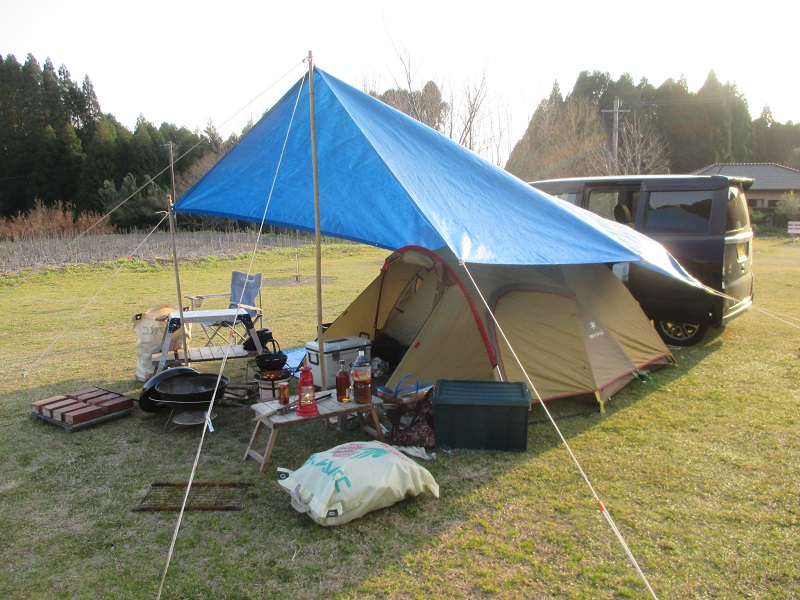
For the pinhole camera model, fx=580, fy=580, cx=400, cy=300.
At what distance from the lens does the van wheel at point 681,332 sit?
635cm

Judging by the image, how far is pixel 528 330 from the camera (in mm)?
4605

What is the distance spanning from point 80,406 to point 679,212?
6.04 meters

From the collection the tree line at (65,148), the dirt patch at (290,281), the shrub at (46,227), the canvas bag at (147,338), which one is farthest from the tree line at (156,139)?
the canvas bag at (147,338)

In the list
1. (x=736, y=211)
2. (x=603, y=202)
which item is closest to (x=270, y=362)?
(x=603, y=202)

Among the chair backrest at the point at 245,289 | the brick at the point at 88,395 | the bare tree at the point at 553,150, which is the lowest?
the brick at the point at 88,395

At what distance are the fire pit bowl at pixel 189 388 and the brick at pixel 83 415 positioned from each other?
527mm

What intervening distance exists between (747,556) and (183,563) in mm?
2627

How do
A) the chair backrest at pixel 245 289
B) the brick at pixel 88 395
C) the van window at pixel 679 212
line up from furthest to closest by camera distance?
the chair backrest at pixel 245 289 < the van window at pixel 679 212 < the brick at pixel 88 395

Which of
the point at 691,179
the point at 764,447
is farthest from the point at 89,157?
the point at 764,447

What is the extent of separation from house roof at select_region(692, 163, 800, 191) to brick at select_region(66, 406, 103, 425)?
33691 millimetres

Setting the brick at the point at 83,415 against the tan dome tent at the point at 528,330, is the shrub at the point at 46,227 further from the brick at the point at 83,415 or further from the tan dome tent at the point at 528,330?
the tan dome tent at the point at 528,330

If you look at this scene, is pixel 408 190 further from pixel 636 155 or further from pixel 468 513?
pixel 636 155

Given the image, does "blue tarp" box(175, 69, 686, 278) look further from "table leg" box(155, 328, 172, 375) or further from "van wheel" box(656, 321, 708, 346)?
"van wheel" box(656, 321, 708, 346)

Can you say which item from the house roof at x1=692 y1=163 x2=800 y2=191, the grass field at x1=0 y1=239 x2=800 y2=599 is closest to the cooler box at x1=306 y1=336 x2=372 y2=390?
the grass field at x1=0 y1=239 x2=800 y2=599
